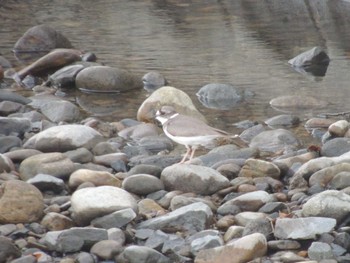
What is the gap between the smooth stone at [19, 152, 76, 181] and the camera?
25.9 ft

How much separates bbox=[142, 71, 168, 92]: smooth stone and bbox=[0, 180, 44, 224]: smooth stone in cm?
705

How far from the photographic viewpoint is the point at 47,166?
7.91m

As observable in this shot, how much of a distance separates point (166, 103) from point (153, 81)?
8.22 ft

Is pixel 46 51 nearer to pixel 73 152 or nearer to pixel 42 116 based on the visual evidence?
pixel 42 116

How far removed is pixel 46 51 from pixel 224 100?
5.45 metres

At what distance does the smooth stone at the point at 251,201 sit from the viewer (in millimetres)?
7074

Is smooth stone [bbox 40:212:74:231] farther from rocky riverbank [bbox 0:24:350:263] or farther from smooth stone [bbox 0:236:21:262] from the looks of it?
smooth stone [bbox 0:236:21:262]

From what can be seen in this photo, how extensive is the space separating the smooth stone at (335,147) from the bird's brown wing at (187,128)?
1.44m

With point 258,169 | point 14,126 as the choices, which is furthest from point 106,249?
point 14,126

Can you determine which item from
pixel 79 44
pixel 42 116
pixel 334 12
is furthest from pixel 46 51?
pixel 334 12

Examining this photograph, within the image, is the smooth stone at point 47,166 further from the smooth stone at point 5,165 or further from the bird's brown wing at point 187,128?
the bird's brown wing at point 187,128

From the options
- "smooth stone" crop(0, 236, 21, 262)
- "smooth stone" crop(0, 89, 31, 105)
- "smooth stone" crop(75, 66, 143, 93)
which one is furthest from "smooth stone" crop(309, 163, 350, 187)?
"smooth stone" crop(75, 66, 143, 93)

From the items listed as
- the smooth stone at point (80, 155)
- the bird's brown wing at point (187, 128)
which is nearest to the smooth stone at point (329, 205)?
the bird's brown wing at point (187, 128)

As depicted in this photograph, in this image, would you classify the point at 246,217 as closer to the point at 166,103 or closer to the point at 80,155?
the point at 80,155
